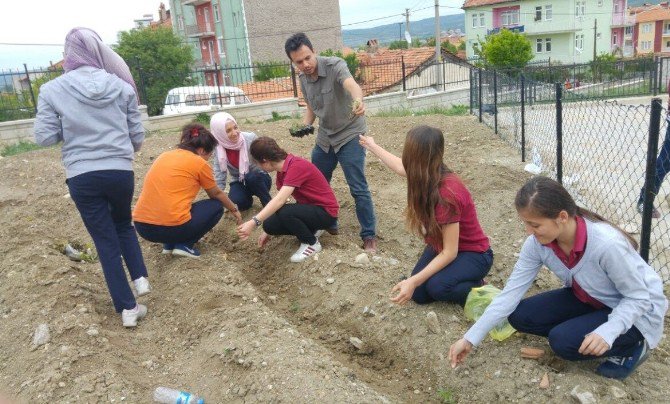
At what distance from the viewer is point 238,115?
12.8 m

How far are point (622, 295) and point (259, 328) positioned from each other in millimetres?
1839

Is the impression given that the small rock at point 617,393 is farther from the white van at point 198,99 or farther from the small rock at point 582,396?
the white van at point 198,99

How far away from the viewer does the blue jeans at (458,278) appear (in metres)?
3.12

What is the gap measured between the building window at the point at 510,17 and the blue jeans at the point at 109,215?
179 feet

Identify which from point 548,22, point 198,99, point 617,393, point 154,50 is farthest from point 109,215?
point 548,22

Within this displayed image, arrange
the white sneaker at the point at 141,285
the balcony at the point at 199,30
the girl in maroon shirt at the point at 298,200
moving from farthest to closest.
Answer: the balcony at the point at 199,30 < the girl in maroon shirt at the point at 298,200 < the white sneaker at the point at 141,285

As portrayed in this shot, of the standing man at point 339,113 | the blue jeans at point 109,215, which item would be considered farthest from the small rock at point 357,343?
the blue jeans at point 109,215

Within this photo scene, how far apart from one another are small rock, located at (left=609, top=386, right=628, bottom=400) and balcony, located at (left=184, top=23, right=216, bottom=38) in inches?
1607

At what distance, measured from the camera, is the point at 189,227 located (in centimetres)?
416

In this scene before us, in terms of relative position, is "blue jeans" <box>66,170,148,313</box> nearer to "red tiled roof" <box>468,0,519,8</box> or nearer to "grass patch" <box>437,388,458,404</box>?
"grass patch" <box>437,388,458,404</box>

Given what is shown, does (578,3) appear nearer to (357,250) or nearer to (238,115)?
(238,115)

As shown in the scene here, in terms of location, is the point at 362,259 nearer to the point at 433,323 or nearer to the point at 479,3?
the point at 433,323

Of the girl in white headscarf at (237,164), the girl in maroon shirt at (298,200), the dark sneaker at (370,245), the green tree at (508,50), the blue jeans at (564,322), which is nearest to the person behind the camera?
the blue jeans at (564,322)

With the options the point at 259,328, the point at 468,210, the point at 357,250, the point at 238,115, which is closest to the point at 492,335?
the point at 468,210
